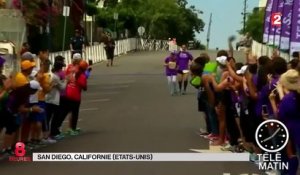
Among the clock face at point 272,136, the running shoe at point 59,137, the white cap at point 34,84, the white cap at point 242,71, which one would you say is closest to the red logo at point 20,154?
the white cap at point 34,84

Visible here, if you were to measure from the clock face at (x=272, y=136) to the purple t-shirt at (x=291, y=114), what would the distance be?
252mm

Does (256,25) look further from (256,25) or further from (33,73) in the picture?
(33,73)

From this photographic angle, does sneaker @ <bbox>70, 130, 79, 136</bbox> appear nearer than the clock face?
No

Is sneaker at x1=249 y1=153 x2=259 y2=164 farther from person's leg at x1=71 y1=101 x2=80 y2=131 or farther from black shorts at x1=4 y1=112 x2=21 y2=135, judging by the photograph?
person's leg at x1=71 y1=101 x2=80 y2=131

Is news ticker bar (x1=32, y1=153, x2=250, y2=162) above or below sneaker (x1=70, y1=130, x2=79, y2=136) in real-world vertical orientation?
above

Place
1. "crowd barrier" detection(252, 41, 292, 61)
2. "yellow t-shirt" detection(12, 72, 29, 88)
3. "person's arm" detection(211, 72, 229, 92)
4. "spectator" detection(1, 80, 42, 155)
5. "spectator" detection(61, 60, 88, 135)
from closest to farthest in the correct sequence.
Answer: "spectator" detection(1, 80, 42, 155) < "yellow t-shirt" detection(12, 72, 29, 88) < "person's arm" detection(211, 72, 229, 92) < "spectator" detection(61, 60, 88, 135) < "crowd barrier" detection(252, 41, 292, 61)

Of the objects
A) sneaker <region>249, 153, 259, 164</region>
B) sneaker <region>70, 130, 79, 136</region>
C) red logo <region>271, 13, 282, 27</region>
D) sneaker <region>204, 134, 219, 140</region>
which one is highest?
red logo <region>271, 13, 282, 27</region>

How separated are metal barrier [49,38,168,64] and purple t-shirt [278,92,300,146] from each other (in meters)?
23.4

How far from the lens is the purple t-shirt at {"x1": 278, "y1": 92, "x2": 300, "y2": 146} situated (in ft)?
31.3

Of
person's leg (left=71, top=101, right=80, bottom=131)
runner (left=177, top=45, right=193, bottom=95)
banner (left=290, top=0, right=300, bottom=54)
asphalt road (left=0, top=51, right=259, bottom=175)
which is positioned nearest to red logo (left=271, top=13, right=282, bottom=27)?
asphalt road (left=0, top=51, right=259, bottom=175)

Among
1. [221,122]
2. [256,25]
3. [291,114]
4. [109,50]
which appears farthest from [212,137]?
[256,25]

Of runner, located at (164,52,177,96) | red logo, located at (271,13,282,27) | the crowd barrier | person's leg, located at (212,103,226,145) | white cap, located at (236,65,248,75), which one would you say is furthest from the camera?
red logo, located at (271,13,282,27)

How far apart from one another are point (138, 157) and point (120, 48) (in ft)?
161

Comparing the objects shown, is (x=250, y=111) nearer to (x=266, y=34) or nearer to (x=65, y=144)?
(x=65, y=144)
